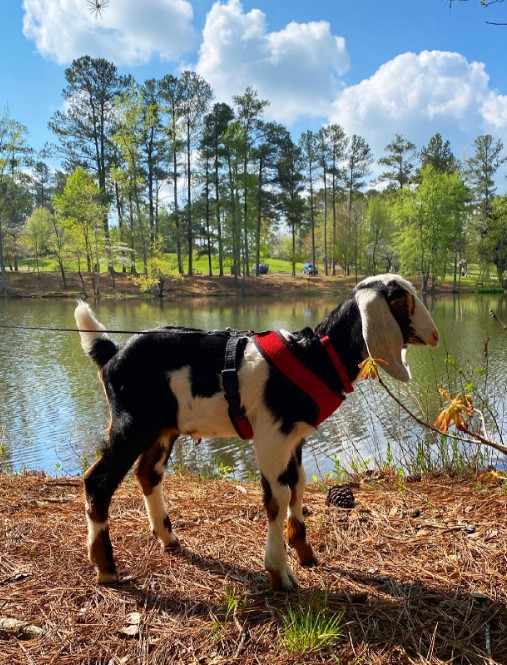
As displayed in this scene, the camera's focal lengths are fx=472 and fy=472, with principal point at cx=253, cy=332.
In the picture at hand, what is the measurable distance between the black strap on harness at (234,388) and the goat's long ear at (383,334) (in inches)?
31.6

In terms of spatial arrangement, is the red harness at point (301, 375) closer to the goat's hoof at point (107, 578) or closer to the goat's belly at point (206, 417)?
→ the goat's belly at point (206, 417)

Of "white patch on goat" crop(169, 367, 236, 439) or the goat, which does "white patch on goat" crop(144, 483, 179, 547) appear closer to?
the goat

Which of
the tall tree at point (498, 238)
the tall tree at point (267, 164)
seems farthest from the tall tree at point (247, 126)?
the tall tree at point (498, 238)

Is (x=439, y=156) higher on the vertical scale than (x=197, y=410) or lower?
higher

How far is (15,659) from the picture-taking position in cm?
227

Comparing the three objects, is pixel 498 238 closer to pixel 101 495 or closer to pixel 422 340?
pixel 422 340

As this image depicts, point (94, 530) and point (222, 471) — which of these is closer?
point (94, 530)

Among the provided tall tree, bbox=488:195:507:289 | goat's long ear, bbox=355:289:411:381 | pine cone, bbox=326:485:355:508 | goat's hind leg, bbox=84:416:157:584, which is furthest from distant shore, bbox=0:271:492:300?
goat's long ear, bbox=355:289:411:381

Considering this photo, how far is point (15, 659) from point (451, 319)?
2866 cm

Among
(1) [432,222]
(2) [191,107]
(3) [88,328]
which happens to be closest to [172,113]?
(2) [191,107]

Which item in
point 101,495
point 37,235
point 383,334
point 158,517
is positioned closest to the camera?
point 383,334

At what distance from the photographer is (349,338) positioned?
300cm

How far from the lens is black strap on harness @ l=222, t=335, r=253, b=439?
292 centimetres

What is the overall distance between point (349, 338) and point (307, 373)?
354mm
